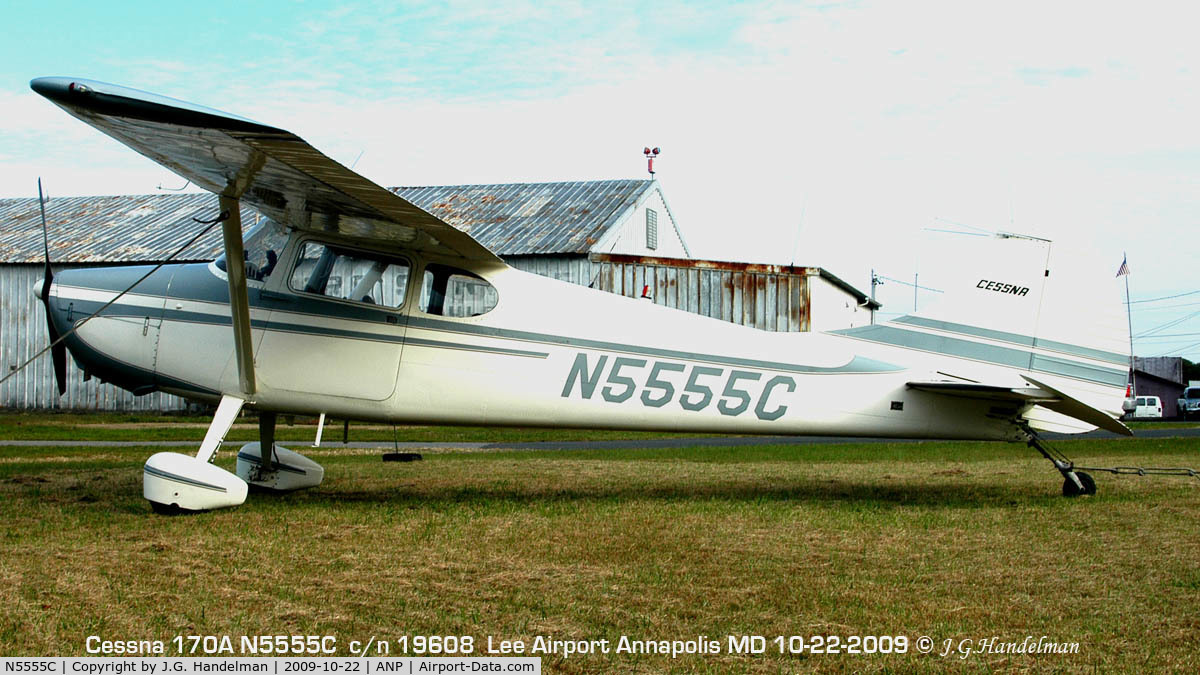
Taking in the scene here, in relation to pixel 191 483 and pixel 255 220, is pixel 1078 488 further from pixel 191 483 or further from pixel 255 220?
pixel 255 220

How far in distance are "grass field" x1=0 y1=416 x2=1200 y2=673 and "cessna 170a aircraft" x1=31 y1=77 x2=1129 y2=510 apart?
0.79 m

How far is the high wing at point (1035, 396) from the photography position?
7758 mm

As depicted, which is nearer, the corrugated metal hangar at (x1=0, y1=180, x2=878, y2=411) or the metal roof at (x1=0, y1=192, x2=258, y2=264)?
the corrugated metal hangar at (x1=0, y1=180, x2=878, y2=411)

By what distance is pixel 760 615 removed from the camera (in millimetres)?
4562

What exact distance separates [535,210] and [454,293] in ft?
54.8

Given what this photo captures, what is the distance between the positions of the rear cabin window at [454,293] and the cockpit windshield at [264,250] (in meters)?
1.19

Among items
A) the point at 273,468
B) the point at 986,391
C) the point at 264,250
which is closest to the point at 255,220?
the point at 273,468

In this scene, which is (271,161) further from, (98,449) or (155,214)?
(155,214)

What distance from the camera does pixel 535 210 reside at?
80.9 ft

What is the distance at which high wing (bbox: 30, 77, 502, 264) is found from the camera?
5.70 meters

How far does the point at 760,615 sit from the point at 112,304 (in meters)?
6.05

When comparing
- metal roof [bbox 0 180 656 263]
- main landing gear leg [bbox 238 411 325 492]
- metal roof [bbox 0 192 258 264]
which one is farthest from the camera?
metal roof [bbox 0 192 258 264]

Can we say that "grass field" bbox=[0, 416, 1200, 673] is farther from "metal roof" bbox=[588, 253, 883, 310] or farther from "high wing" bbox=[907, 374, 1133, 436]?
"metal roof" bbox=[588, 253, 883, 310]

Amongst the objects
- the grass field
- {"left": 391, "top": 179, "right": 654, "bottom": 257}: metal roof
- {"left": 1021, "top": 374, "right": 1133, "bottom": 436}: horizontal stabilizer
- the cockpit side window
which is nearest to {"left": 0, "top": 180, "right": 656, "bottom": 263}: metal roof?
{"left": 391, "top": 179, "right": 654, "bottom": 257}: metal roof
